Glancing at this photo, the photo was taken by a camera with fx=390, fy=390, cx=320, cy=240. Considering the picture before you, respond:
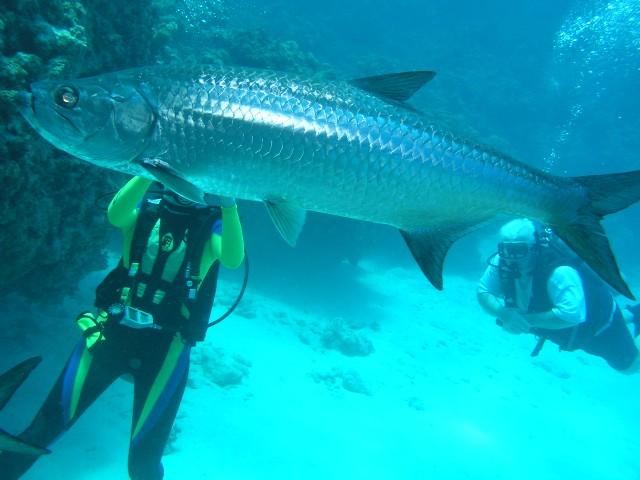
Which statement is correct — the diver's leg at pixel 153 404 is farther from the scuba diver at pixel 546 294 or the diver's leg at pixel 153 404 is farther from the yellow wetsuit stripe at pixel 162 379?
the scuba diver at pixel 546 294

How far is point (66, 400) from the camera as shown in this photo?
11.5ft

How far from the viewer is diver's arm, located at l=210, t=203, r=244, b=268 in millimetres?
3283

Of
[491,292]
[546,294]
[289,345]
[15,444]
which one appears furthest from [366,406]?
[15,444]

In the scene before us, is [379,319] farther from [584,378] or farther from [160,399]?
[160,399]

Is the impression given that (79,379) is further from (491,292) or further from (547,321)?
(491,292)

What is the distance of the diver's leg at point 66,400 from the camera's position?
3.38 m

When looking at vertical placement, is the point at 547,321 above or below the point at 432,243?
below

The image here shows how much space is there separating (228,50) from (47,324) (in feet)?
37.8

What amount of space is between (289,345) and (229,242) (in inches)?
290

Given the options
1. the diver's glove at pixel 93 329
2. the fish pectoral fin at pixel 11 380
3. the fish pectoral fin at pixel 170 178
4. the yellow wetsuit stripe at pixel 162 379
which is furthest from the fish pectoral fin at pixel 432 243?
the diver's glove at pixel 93 329

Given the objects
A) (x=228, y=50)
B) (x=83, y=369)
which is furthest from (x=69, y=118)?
(x=228, y=50)

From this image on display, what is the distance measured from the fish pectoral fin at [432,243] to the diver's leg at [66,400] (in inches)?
119

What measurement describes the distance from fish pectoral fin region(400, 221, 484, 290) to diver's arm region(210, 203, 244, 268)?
157cm

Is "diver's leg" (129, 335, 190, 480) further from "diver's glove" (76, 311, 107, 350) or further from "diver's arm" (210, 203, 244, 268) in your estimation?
"diver's arm" (210, 203, 244, 268)
